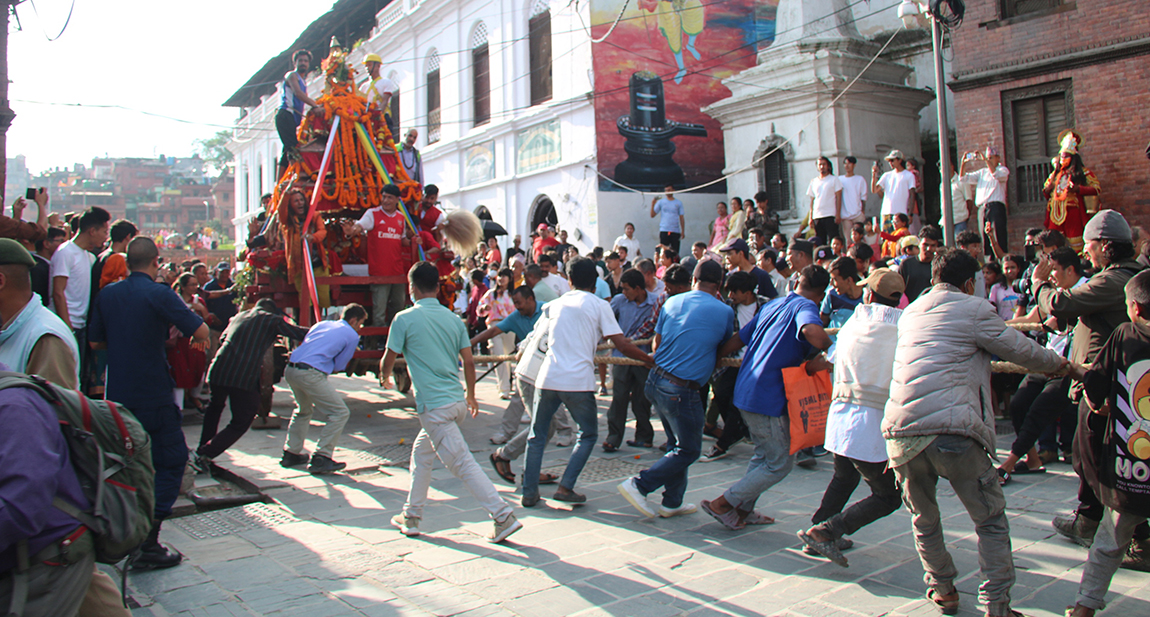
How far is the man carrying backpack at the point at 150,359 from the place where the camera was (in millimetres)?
4840

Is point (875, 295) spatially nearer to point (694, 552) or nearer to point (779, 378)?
point (779, 378)

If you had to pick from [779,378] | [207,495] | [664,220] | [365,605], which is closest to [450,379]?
[365,605]

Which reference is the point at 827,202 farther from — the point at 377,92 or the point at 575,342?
the point at 575,342

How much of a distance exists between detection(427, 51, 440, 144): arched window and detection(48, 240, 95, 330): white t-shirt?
1841 cm

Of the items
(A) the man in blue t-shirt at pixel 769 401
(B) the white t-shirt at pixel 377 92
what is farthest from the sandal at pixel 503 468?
(B) the white t-shirt at pixel 377 92

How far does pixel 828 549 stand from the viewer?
4410mm

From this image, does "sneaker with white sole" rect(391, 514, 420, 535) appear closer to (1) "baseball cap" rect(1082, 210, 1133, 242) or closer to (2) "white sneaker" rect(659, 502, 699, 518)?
(2) "white sneaker" rect(659, 502, 699, 518)

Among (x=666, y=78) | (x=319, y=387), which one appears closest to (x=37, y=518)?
(x=319, y=387)

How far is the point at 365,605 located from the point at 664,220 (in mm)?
13763

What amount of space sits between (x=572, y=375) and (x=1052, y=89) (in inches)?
459

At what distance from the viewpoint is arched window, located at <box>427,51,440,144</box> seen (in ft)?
80.7

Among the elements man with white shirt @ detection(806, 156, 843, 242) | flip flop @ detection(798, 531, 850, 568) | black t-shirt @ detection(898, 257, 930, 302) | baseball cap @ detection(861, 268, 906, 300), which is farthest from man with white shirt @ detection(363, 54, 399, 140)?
flip flop @ detection(798, 531, 850, 568)

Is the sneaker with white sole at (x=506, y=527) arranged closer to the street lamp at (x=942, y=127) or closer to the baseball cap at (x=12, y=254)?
the baseball cap at (x=12, y=254)

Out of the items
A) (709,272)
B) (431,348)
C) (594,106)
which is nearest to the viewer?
(431,348)
